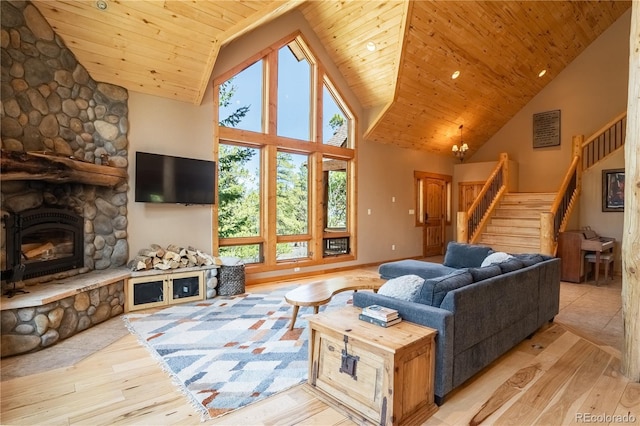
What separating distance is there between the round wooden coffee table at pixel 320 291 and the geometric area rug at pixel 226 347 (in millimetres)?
350

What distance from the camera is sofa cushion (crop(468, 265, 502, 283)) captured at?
2.57 metres

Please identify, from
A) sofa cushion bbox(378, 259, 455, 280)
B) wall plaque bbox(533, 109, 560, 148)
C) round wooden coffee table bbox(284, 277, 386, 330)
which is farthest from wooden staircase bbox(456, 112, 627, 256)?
round wooden coffee table bbox(284, 277, 386, 330)

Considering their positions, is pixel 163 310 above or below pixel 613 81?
below

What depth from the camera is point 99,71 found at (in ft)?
13.0

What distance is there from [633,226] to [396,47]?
4078 mm

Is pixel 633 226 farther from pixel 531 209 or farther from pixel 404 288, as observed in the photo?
pixel 531 209

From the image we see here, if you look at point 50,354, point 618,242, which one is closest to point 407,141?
point 618,242

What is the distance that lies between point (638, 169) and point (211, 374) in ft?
11.9

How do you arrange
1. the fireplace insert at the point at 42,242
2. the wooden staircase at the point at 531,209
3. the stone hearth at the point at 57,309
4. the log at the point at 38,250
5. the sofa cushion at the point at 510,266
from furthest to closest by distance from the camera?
the wooden staircase at the point at 531,209 → the log at the point at 38,250 → the fireplace insert at the point at 42,242 → the sofa cushion at the point at 510,266 → the stone hearth at the point at 57,309

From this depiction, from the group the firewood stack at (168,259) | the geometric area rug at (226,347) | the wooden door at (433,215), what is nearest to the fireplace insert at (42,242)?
the firewood stack at (168,259)

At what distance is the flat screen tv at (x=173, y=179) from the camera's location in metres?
4.29

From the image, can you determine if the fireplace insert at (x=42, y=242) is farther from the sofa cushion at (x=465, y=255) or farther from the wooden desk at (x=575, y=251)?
the wooden desk at (x=575, y=251)

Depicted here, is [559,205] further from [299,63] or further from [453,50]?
[299,63]

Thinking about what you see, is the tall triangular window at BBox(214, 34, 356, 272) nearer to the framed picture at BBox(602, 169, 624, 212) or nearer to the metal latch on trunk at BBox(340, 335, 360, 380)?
the metal latch on trunk at BBox(340, 335, 360, 380)
